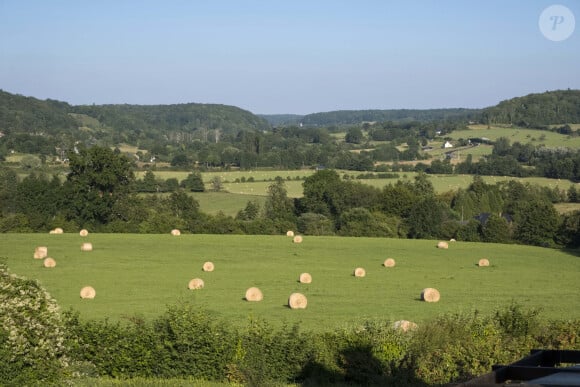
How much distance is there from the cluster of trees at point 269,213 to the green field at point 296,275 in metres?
11.4

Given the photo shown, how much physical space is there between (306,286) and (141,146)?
466 feet

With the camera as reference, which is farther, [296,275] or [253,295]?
[296,275]

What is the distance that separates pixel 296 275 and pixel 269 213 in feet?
132

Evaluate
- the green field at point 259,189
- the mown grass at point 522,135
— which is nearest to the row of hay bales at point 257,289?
the green field at point 259,189

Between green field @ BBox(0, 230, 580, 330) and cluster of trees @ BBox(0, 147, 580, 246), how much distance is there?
11.4 metres

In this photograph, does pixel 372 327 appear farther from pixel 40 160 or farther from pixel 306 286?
pixel 40 160

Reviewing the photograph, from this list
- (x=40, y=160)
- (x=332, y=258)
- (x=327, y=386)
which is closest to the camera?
(x=327, y=386)

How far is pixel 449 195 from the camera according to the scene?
94125 mm

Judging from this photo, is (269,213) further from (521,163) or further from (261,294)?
(521,163)

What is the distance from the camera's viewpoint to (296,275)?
36344 mm

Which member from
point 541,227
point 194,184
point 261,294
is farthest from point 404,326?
point 194,184

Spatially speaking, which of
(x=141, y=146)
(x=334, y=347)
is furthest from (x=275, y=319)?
(x=141, y=146)

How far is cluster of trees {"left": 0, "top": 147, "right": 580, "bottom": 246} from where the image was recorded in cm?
6288

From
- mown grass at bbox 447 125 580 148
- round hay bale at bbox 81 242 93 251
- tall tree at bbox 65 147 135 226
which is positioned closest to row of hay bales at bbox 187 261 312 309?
round hay bale at bbox 81 242 93 251
